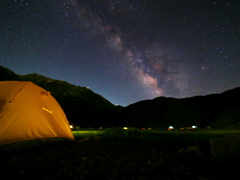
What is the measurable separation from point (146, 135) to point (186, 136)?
6.70 ft

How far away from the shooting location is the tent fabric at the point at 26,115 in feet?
17.3

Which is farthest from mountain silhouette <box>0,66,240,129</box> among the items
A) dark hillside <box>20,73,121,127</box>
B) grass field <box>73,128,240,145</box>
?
grass field <box>73,128,240,145</box>

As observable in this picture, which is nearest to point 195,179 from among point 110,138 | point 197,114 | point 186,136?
point 186,136

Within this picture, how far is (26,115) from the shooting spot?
227 inches

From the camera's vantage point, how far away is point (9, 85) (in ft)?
20.8

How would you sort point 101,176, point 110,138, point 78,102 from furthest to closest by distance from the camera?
1. point 78,102
2. point 110,138
3. point 101,176

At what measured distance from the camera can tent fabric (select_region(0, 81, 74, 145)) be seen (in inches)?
208

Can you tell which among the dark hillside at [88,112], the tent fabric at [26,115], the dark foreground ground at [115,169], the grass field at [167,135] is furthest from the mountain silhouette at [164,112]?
Result: the tent fabric at [26,115]

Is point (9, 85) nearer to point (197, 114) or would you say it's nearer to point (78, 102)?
point (197, 114)

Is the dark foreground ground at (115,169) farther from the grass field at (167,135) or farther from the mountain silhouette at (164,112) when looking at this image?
the mountain silhouette at (164,112)

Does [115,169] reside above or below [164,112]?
below

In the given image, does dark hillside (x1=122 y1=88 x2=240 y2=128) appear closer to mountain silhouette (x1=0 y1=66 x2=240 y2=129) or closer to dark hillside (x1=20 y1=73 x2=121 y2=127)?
mountain silhouette (x1=0 y1=66 x2=240 y2=129)

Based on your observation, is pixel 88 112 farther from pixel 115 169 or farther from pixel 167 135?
pixel 115 169

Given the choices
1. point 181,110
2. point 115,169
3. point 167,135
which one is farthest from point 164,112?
point 115,169
